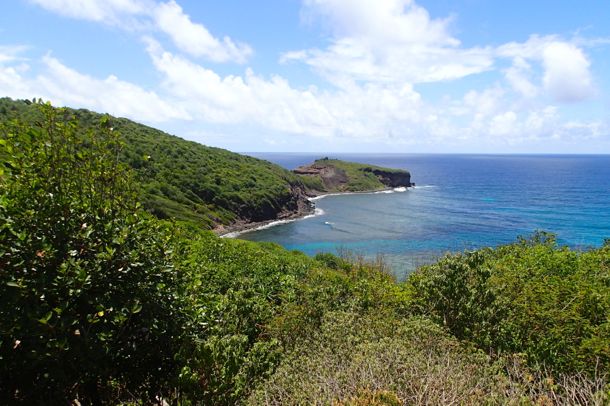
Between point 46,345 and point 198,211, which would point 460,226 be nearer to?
point 198,211

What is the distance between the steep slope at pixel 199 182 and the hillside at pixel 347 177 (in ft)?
78.9

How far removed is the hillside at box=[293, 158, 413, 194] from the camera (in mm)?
165875

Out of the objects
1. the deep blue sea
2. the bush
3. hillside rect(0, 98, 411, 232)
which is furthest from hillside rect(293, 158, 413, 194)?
the bush

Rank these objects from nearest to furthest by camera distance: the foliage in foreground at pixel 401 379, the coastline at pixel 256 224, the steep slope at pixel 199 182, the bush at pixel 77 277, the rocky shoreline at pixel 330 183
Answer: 1. the bush at pixel 77 277
2. the foliage in foreground at pixel 401 379
3. the coastline at pixel 256 224
4. the steep slope at pixel 199 182
5. the rocky shoreline at pixel 330 183

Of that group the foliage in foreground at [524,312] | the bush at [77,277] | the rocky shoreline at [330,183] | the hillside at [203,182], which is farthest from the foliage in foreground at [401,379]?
the rocky shoreline at [330,183]

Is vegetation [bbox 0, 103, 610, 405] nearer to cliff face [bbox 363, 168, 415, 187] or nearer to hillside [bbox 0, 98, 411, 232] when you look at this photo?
hillside [bbox 0, 98, 411, 232]

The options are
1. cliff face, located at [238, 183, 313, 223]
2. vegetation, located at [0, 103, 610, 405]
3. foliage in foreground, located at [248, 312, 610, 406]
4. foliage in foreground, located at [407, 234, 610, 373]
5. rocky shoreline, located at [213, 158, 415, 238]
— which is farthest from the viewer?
rocky shoreline, located at [213, 158, 415, 238]

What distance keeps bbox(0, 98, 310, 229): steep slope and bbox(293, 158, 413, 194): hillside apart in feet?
78.9

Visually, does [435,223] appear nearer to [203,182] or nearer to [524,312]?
[203,182]

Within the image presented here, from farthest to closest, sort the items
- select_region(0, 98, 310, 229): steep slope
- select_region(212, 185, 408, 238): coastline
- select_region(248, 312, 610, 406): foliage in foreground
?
1. select_region(0, 98, 310, 229): steep slope
2. select_region(212, 185, 408, 238): coastline
3. select_region(248, 312, 610, 406): foliage in foreground

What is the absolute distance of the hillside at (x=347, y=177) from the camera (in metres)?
166

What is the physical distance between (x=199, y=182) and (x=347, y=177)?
271 feet

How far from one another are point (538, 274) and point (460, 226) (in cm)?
7637

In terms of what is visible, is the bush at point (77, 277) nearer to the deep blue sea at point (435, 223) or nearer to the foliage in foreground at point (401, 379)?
the foliage in foreground at point (401, 379)
